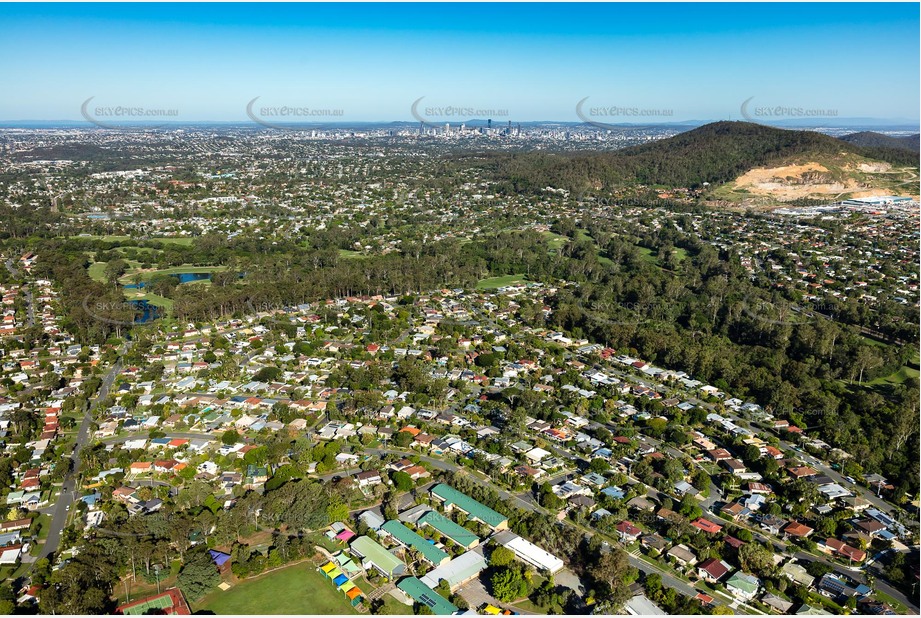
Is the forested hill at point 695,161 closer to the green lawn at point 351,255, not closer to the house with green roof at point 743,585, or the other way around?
the green lawn at point 351,255

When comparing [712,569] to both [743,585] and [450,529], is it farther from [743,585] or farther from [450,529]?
[450,529]

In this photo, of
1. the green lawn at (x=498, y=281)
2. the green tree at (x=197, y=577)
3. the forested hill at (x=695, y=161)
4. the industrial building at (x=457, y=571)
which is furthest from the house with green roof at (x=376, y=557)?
the forested hill at (x=695, y=161)

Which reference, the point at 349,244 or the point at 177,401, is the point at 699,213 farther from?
the point at 177,401

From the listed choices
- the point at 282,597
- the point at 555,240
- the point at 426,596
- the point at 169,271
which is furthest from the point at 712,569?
the point at 555,240

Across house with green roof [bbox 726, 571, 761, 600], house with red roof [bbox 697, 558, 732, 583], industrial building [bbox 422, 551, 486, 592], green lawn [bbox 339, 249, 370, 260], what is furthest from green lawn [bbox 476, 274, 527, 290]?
house with green roof [bbox 726, 571, 761, 600]

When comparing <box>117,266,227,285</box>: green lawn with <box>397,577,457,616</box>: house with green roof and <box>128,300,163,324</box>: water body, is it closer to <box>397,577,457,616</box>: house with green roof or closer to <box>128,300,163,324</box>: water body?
<box>128,300,163,324</box>: water body

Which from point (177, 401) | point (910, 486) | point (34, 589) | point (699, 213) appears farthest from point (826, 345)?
point (699, 213)
